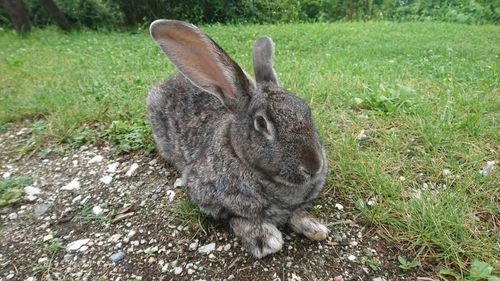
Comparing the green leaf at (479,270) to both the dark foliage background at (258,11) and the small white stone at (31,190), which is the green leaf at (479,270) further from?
the dark foliage background at (258,11)

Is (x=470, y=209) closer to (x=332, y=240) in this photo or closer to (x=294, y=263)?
(x=332, y=240)

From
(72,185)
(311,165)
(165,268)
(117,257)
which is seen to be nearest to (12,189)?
(72,185)

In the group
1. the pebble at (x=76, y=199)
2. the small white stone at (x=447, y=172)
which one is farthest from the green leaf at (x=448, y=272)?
the pebble at (x=76, y=199)

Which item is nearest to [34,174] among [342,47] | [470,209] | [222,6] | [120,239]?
[120,239]

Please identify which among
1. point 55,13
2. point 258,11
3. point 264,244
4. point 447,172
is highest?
point 55,13

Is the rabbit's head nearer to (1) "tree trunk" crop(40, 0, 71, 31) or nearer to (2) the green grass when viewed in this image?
(2) the green grass

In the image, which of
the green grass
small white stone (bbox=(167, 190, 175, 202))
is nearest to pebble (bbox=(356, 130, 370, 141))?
small white stone (bbox=(167, 190, 175, 202))

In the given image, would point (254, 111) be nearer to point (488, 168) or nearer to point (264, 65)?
point (264, 65)
